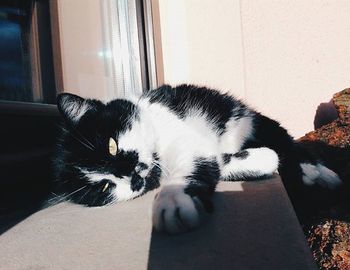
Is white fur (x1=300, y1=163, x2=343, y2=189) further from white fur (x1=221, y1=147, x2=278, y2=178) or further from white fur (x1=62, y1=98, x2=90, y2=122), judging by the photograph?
white fur (x1=62, y1=98, x2=90, y2=122)

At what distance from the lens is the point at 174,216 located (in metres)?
0.74

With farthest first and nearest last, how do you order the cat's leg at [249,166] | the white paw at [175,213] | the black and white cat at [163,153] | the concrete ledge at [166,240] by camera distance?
1. the cat's leg at [249,166]
2. the black and white cat at [163,153]
3. the white paw at [175,213]
4. the concrete ledge at [166,240]

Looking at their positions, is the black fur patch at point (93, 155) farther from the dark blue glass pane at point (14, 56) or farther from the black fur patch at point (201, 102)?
the dark blue glass pane at point (14, 56)

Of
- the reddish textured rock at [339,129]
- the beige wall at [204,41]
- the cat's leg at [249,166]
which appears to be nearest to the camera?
the cat's leg at [249,166]

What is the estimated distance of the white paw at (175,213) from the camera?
0.74 metres

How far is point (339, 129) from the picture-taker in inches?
70.2

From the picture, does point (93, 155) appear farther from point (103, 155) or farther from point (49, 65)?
point (49, 65)

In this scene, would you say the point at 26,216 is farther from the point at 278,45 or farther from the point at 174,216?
the point at 278,45

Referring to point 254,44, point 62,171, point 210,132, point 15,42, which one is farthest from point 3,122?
point 254,44

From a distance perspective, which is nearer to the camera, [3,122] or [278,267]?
[278,267]

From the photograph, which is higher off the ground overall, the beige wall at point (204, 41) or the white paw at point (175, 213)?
the beige wall at point (204, 41)

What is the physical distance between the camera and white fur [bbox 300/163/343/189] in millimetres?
1318

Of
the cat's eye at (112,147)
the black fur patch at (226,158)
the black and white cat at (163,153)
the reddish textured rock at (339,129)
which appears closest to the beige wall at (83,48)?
the black and white cat at (163,153)

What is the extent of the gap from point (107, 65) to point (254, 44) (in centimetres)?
96
